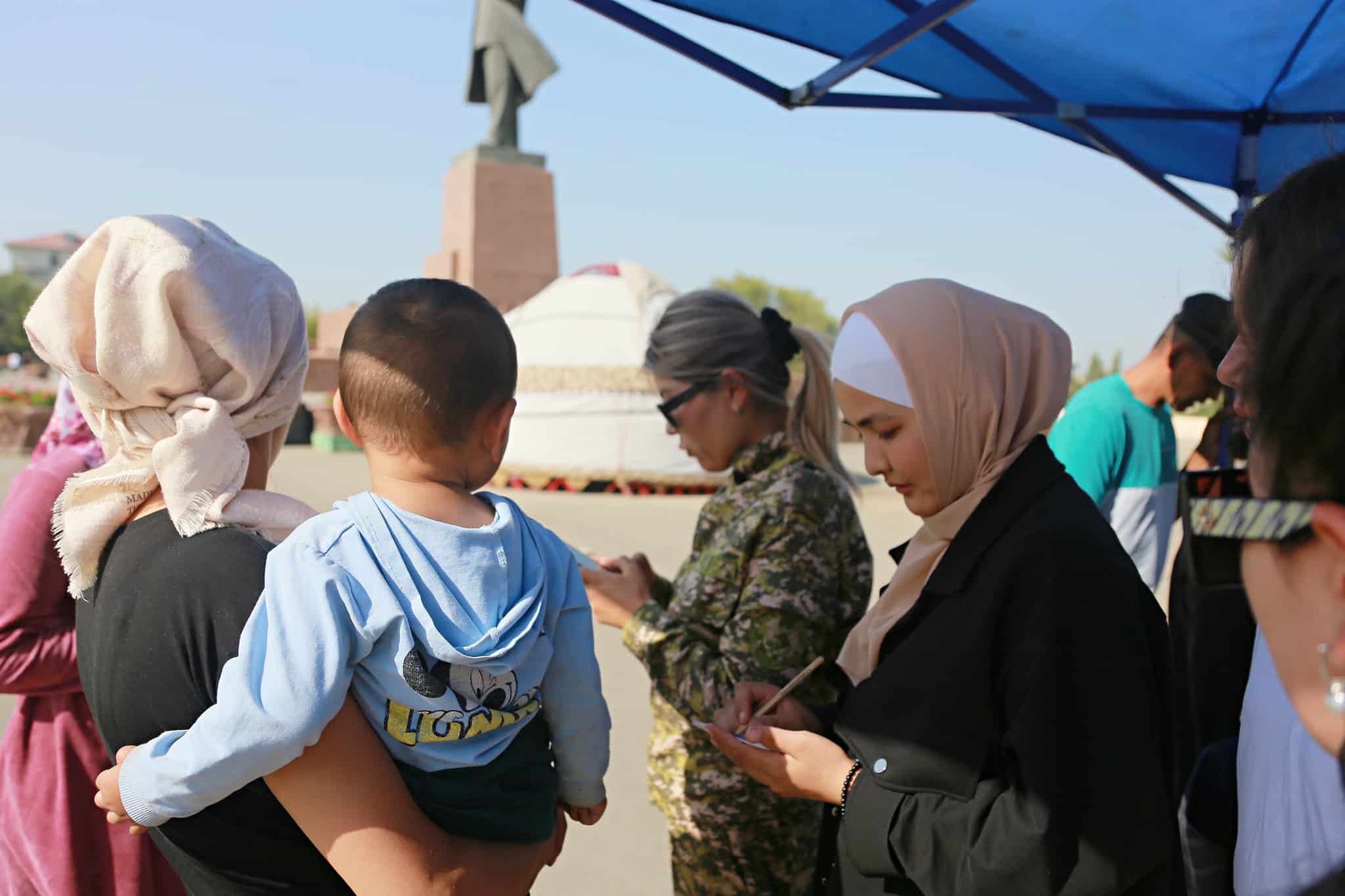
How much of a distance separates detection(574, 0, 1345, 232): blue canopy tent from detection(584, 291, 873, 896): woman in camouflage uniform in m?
0.97

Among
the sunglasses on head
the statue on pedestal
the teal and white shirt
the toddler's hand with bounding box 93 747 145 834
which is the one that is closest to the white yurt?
the statue on pedestal

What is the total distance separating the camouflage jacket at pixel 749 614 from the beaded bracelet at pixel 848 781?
485 mm

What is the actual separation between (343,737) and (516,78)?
2049 centimetres

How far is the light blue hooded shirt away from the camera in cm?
124

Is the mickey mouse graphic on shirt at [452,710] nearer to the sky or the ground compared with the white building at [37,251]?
nearer to the sky

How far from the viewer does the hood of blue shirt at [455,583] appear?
1.34 meters

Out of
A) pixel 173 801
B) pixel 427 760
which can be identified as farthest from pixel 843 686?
pixel 173 801

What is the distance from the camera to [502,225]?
19.3m

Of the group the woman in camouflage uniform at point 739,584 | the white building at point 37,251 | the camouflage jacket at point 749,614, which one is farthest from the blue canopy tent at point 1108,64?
the white building at point 37,251

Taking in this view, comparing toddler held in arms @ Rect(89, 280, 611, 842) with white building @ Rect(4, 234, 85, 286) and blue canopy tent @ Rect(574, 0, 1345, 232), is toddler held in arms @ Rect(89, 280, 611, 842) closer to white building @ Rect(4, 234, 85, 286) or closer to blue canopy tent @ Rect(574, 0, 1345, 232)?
blue canopy tent @ Rect(574, 0, 1345, 232)

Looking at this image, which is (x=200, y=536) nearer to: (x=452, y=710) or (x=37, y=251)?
(x=452, y=710)

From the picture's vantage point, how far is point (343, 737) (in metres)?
1.30

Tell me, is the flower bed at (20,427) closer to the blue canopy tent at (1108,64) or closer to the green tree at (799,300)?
the blue canopy tent at (1108,64)

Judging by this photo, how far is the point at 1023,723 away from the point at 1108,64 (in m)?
2.63
